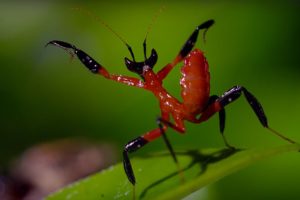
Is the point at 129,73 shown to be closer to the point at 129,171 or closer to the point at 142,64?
the point at 142,64

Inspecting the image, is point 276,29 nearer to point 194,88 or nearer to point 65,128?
point 65,128

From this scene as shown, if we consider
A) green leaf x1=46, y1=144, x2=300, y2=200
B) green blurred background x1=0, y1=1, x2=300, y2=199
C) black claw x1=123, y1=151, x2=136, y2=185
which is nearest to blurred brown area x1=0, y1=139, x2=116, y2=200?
green blurred background x1=0, y1=1, x2=300, y2=199

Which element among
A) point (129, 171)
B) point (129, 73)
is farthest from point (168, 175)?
point (129, 73)

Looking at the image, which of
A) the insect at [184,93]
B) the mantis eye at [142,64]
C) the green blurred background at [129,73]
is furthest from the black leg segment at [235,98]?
the green blurred background at [129,73]

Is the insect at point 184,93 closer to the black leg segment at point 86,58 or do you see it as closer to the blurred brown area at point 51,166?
the black leg segment at point 86,58

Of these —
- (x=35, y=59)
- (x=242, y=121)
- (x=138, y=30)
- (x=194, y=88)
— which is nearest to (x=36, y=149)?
(x=35, y=59)
